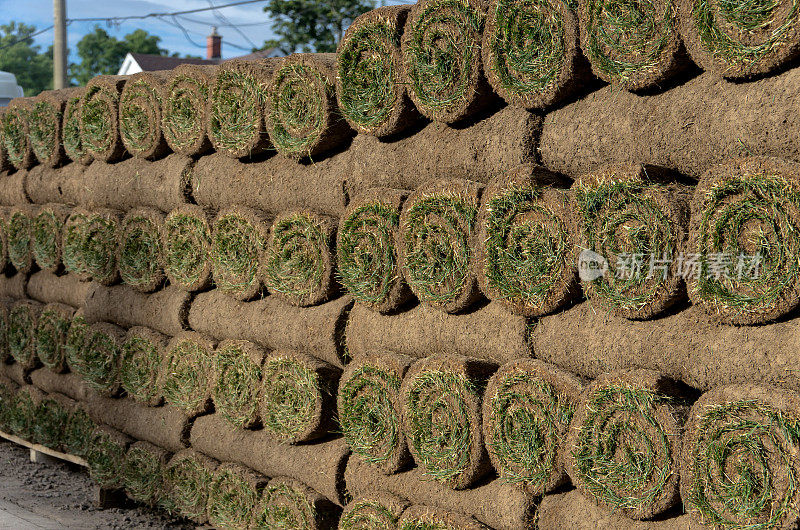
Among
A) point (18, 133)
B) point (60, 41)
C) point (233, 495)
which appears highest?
point (60, 41)

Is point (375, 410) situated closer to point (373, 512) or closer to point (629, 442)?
point (373, 512)

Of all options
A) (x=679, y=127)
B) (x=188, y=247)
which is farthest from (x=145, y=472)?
(x=679, y=127)

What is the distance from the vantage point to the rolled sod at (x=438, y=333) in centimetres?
362

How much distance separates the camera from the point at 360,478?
14.4 ft

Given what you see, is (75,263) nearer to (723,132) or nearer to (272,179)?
(272,179)

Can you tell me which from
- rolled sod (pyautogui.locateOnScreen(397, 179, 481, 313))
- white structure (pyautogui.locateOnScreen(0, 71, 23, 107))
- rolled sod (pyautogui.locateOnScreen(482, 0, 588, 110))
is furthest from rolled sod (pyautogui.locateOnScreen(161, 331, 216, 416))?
white structure (pyautogui.locateOnScreen(0, 71, 23, 107))

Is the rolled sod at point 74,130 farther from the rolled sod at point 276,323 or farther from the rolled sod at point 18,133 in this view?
the rolled sod at point 276,323

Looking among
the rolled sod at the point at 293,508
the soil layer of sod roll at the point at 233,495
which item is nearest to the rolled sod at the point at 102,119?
Result: the soil layer of sod roll at the point at 233,495

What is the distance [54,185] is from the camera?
7.09 metres

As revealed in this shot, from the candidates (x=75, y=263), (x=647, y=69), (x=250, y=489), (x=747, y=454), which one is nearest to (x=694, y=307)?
(x=747, y=454)

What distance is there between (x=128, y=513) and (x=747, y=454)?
182 inches

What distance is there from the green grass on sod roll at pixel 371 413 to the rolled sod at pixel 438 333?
5.6 inches

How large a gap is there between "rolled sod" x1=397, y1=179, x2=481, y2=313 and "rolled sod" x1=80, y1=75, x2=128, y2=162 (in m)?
3.14

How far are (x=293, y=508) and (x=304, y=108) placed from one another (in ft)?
7.15
